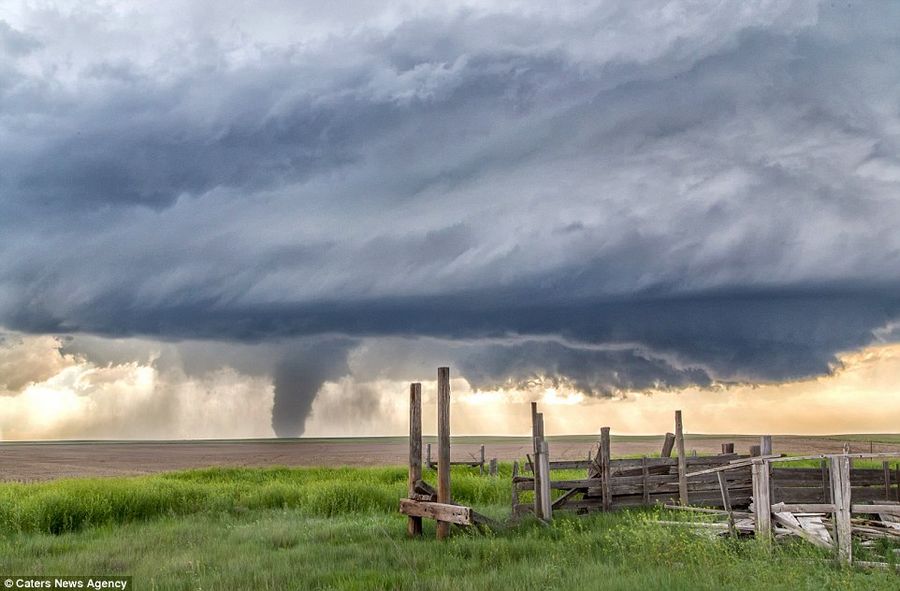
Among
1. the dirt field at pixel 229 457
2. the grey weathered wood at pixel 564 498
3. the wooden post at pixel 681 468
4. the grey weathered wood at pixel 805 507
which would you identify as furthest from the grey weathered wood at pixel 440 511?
the dirt field at pixel 229 457

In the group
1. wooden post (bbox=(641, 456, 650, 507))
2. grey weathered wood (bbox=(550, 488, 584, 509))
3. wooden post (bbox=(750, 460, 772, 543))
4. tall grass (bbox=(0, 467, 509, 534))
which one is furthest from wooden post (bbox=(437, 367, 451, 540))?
wooden post (bbox=(641, 456, 650, 507))

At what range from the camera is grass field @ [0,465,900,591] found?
12.5 meters

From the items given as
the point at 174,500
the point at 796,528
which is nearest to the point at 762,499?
the point at 796,528

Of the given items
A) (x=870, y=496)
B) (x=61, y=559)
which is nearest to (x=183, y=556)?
(x=61, y=559)

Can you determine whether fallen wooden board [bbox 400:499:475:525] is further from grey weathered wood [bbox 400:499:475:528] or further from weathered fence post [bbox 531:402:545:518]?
weathered fence post [bbox 531:402:545:518]

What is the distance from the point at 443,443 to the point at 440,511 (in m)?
1.60

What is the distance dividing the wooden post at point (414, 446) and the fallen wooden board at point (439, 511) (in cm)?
31

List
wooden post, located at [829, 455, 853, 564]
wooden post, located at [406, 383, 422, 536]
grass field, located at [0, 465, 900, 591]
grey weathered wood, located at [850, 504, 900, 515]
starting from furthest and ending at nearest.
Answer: wooden post, located at [406, 383, 422, 536] → wooden post, located at [829, 455, 853, 564] → grey weathered wood, located at [850, 504, 900, 515] → grass field, located at [0, 465, 900, 591]

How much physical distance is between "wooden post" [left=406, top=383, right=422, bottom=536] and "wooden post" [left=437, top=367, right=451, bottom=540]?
2.90 ft

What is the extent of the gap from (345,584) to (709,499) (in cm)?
1593

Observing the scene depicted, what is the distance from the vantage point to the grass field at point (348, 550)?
41.1 ft

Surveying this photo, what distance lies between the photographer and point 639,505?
911 inches

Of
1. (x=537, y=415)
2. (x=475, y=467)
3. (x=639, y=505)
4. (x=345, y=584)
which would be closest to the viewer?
(x=345, y=584)

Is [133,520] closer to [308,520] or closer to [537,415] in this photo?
[308,520]
